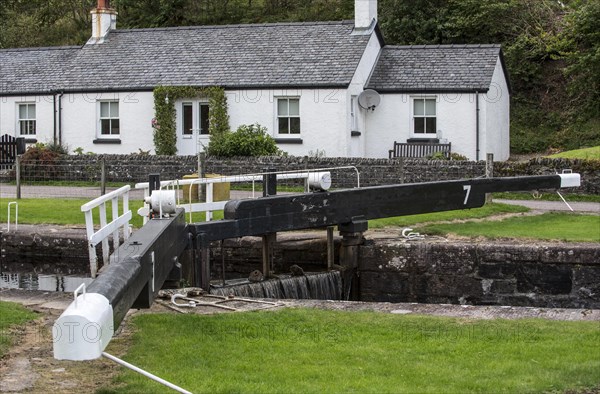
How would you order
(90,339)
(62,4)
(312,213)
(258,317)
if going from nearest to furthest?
(90,339) → (258,317) → (312,213) → (62,4)

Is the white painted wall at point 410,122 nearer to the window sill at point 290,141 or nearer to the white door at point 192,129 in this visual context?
the window sill at point 290,141

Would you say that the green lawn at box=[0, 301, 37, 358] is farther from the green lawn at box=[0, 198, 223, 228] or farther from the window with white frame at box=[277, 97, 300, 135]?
the window with white frame at box=[277, 97, 300, 135]

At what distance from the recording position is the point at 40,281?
65.9 feet

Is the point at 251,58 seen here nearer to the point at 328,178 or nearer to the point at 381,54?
the point at 381,54

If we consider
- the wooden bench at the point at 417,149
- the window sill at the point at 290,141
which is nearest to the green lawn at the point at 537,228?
the wooden bench at the point at 417,149

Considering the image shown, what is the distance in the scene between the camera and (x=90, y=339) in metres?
8.01

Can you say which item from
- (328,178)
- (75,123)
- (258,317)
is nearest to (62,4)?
(75,123)

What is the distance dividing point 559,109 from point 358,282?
83.3ft

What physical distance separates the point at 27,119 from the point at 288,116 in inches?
372

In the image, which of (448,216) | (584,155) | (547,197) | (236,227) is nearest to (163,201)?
(236,227)

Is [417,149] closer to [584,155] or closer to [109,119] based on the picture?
[584,155]

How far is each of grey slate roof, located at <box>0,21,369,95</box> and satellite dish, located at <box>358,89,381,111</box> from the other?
1.00 m

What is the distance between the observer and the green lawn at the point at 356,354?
9.51 meters

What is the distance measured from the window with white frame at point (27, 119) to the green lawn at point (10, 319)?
25.6m
